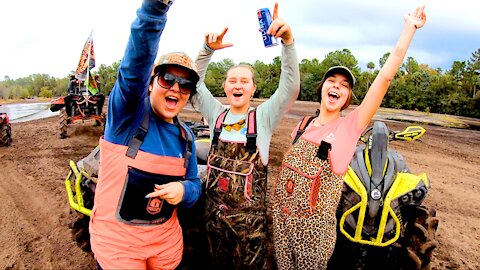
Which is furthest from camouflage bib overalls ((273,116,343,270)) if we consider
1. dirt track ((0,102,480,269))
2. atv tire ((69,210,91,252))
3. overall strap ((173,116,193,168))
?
dirt track ((0,102,480,269))

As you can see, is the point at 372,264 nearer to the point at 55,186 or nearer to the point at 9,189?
the point at 55,186

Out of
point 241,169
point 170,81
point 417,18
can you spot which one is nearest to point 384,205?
point 241,169

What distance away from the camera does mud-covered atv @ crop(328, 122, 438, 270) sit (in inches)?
107

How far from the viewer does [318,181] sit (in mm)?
2369

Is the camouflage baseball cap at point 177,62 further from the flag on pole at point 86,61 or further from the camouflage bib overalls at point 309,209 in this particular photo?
the flag on pole at point 86,61

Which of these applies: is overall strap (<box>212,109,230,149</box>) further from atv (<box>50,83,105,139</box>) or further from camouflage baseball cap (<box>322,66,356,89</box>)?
atv (<box>50,83,105,139</box>)

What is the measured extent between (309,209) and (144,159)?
45.7 inches

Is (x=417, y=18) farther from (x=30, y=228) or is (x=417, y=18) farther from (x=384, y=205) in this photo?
(x=30, y=228)

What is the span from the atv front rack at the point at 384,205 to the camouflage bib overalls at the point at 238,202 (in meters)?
0.76

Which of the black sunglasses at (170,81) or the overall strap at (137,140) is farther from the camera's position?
the black sunglasses at (170,81)

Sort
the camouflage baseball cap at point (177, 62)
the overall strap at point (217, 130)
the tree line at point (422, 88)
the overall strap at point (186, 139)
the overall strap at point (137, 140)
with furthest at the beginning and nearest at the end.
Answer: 1. the tree line at point (422, 88)
2. the overall strap at point (217, 130)
3. the overall strap at point (186, 139)
4. the camouflage baseball cap at point (177, 62)
5. the overall strap at point (137, 140)

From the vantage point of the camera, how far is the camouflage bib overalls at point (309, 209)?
2.37 m

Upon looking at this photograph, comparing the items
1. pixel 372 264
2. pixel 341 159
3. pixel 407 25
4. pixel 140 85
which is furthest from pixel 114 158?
pixel 372 264

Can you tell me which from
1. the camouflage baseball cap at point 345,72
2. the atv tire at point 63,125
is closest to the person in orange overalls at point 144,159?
the camouflage baseball cap at point 345,72
